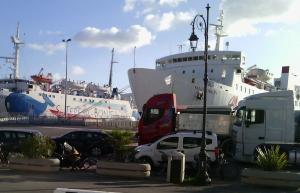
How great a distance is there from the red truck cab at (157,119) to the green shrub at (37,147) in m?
9.46

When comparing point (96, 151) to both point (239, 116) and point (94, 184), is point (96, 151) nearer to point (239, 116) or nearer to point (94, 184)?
point (239, 116)

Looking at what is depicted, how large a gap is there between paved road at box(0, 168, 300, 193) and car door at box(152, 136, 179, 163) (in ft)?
7.45

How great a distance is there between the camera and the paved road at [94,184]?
1292 centimetres

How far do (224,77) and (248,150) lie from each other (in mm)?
24777

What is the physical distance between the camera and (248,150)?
22344 millimetres

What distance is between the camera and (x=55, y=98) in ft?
239

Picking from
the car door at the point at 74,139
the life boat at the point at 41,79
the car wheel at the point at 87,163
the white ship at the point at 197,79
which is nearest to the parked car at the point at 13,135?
the car door at the point at 74,139

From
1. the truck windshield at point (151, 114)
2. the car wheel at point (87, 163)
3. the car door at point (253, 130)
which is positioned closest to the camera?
the car wheel at point (87, 163)

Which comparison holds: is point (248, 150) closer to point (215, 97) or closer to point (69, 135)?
point (69, 135)

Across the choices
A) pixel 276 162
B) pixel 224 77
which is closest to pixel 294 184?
pixel 276 162

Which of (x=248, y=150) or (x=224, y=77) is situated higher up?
(x=224, y=77)

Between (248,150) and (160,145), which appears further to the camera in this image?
(248,150)

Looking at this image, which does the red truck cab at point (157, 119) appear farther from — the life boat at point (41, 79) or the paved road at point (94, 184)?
the life boat at point (41, 79)

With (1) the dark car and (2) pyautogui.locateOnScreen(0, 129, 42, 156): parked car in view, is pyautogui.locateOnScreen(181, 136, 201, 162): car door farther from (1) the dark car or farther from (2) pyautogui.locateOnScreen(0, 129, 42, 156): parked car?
(2) pyautogui.locateOnScreen(0, 129, 42, 156): parked car
